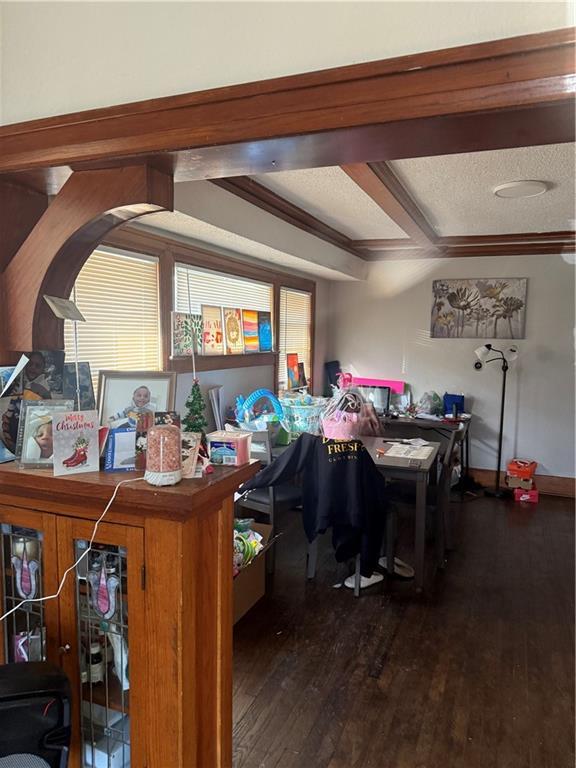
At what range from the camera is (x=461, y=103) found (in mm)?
871

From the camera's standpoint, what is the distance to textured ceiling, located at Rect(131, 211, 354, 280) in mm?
2715

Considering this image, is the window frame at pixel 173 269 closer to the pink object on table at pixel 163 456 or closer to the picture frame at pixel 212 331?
the picture frame at pixel 212 331

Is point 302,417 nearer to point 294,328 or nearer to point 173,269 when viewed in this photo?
point 294,328

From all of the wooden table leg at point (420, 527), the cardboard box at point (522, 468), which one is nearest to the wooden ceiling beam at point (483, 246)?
the cardboard box at point (522, 468)

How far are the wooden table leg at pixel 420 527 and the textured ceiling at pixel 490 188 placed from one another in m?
1.63

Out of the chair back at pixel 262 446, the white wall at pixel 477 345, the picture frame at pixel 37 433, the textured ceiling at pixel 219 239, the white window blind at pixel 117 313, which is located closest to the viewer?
the picture frame at pixel 37 433

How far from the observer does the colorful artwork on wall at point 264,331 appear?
4262 mm

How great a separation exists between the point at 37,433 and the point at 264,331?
3065 mm

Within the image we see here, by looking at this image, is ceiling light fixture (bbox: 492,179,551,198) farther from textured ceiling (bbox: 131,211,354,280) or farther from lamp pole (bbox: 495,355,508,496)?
lamp pole (bbox: 495,355,508,496)

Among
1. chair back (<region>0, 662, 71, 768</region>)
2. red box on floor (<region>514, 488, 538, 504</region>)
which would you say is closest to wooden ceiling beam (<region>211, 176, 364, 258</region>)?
chair back (<region>0, 662, 71, 768</region>)

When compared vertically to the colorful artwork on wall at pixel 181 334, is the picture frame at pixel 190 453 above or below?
below

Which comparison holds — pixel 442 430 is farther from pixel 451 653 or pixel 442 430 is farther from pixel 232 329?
pixel 451 653

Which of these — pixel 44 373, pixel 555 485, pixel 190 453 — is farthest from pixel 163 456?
pixel 555 485

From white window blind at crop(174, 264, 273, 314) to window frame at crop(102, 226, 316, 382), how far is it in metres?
0.04
